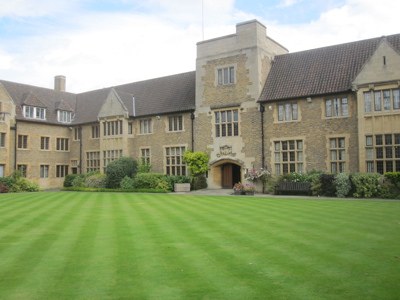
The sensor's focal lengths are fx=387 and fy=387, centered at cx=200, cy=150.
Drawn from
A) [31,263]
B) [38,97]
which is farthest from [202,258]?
[38,97]

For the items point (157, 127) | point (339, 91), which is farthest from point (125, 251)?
point (157, 127)

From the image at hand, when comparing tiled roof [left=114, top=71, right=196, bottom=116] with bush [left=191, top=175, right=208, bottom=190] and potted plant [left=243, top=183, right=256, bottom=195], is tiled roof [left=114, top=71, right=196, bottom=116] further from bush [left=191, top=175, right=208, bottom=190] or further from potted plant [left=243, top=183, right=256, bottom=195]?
potted plant [left=243, top=183, right=256, bottom=195]

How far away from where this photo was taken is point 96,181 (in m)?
32.6

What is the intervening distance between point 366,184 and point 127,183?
17311 mm

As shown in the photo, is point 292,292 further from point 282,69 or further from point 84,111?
point 84,111

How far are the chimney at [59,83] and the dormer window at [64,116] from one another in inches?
194

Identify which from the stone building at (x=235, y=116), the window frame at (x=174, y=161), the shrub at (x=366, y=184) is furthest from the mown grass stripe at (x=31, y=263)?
the window frame at (x=174, y=161)

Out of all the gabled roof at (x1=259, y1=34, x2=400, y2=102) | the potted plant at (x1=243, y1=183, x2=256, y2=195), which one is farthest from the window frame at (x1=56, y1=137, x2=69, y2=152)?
the potted plant at (x1=243, y1=183, x2=256, y2=195)

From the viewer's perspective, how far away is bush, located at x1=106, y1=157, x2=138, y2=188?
3125 centimetres

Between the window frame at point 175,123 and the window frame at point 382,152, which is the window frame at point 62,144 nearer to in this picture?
the window frame at point 175,123

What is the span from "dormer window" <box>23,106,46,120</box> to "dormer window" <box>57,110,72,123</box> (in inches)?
64.1

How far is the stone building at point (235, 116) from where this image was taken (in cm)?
2277

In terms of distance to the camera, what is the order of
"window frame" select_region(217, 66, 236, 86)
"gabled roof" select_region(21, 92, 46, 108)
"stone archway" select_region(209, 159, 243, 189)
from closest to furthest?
"window frame" select_region(217, 66, 236, 86) < "stone archway" select_region(209, 159, 243, 189) < "gabled roof" select_region(21, 92, 46, 108)

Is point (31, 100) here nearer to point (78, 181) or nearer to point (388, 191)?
point (78, 181)
